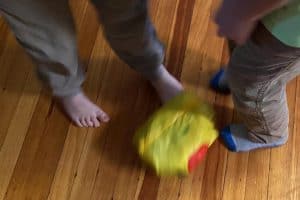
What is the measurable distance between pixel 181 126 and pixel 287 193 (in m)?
0.27

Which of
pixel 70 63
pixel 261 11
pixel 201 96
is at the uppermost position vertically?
pixel 261 11

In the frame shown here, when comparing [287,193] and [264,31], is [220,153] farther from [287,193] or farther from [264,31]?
[264,31]

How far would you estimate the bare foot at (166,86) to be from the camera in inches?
43.8

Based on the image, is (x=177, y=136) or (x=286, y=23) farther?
(x=177, y=136)

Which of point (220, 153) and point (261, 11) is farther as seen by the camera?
point (220, 153)

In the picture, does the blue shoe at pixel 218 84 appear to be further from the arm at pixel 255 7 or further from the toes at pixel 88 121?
the arm at pixel 255 7

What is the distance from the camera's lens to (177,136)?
1.04 meters

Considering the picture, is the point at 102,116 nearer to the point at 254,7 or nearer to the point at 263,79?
the point at 263,79

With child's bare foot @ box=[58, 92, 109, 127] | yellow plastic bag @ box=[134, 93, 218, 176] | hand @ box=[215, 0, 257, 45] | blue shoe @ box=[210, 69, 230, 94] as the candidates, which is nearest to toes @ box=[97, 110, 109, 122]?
child's bare foot @ box=[58, 92, 109, 127]

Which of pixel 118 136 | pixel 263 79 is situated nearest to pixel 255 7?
pixel 263 79

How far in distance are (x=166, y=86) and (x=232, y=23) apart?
1.71 ft

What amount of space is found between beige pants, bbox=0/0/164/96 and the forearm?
259 mm

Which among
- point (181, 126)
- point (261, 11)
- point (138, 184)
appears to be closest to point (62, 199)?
point (138, 184)

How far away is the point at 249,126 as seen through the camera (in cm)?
100
